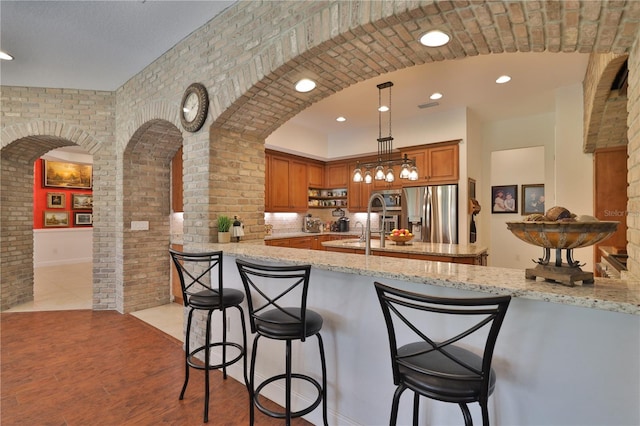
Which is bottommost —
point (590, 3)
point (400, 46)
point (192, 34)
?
point (590, 3)

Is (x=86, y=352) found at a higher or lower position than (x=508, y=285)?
lower

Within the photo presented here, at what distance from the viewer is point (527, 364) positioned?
1.33m

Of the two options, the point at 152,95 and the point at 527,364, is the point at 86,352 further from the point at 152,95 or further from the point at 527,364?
the point at 527,364

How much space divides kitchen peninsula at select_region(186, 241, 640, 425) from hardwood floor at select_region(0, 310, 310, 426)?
693mm

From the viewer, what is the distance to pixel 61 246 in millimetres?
7781

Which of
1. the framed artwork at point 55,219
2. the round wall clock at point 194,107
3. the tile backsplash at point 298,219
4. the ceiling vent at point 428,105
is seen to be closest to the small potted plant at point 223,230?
the round wall clock at point 194,107

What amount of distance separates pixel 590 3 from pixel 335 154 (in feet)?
17.6

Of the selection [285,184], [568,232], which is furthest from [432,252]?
[285,184]

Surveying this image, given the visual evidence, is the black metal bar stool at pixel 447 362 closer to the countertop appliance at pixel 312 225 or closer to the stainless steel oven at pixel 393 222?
the stainless steel oven at pixel 393 222

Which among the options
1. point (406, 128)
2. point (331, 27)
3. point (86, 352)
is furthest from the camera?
point (406, 128)

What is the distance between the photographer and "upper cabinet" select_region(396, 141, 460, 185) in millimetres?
5043

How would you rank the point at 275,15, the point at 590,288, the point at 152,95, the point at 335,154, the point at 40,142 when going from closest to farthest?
the point at 590,288 → the point at 275,15 → the point at 152,95 → the point at 40,142 → the point at 335,154

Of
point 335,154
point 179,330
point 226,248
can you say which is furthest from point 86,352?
point 335,154

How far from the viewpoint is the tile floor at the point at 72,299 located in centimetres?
388
